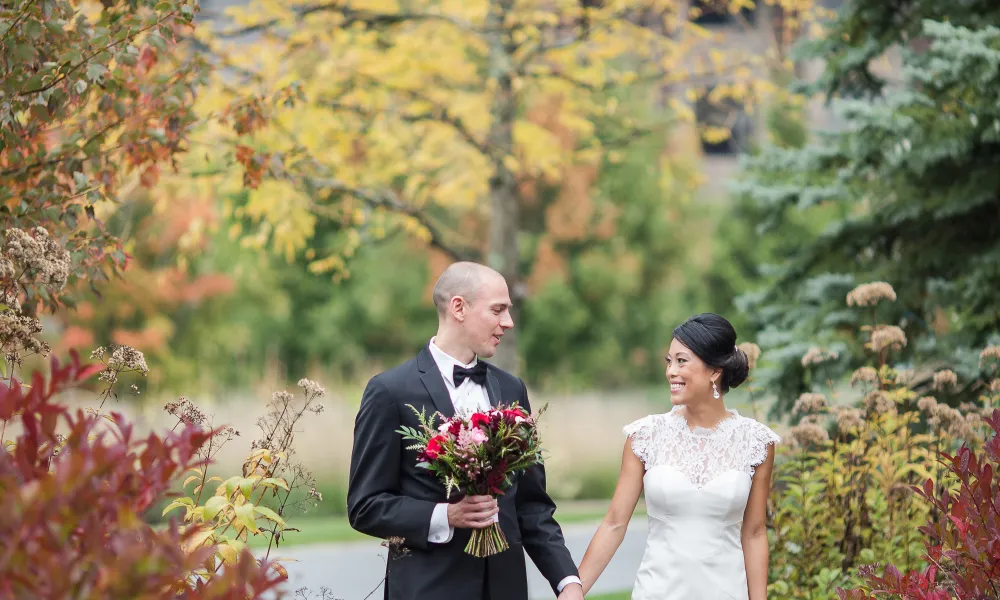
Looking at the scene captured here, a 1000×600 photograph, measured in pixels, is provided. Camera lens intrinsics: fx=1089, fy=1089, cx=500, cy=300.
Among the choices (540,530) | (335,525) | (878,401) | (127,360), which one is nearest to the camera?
(127,360)

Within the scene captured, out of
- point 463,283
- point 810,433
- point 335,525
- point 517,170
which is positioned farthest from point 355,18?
point 335,525

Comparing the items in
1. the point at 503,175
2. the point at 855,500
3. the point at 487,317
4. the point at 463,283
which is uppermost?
the point at 503,175

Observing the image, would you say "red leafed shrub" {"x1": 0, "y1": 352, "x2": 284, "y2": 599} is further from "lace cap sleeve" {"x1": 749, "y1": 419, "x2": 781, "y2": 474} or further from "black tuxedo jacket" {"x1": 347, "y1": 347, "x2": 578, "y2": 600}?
"lace cap sleeve" {"x1": 749, "y1": 419, "x2": 781, "y2": 474}

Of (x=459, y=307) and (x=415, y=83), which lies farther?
(x=415, y=83)

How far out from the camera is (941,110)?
8.03 metres

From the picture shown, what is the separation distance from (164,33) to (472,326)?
6.75 feet

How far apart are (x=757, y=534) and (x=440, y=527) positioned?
4.86 ft

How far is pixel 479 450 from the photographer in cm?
390

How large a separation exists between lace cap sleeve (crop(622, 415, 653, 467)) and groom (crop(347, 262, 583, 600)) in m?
0.52

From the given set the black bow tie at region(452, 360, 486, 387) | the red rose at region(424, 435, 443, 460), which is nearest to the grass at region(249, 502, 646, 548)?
the black bow tie at region(452, 360, 486, 387)

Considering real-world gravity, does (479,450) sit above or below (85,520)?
below

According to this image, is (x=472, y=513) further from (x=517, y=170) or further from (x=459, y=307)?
(x=517, y=170)

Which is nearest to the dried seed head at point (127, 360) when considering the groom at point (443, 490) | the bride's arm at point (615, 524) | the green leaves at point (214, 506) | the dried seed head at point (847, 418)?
the green leaves at point (214, 506)

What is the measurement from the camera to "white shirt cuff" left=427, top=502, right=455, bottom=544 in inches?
160
